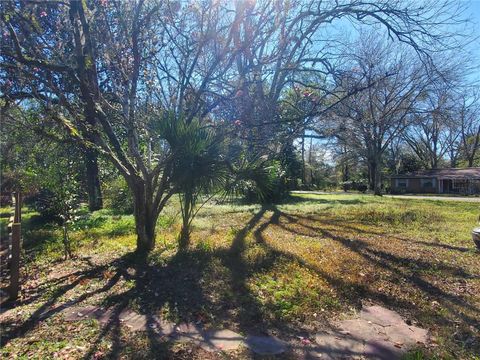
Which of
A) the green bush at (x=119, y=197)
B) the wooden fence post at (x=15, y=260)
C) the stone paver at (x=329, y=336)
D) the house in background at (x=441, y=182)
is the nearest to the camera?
the stone paver at (x=329, y=336)

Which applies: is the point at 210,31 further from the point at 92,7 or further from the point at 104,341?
the point at 104,341

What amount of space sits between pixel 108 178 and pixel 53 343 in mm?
13140

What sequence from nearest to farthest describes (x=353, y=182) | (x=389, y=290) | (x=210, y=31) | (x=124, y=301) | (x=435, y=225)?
1. (x=124, y=301)
2. (x=389, y=290)
3. (x=210, y=31)
4. (x=435, y=225)
5. (x=353, y=182)

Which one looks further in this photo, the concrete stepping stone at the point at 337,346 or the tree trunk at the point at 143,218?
the tree trunk at the point at 143,218

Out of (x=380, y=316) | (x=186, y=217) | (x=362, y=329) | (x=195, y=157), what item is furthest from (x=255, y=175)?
(x=362, y=329)

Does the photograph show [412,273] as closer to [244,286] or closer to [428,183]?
[244,286]

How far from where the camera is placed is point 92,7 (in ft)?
20.9

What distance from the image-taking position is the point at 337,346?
11.0ft

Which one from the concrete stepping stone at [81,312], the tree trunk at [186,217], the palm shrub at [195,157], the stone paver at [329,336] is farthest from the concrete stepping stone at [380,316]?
the tree trunk at [186,217]

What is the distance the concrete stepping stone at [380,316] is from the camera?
3.90 m

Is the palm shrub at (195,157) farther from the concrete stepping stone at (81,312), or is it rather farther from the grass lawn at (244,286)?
the concrete stepping stone at (81,312)

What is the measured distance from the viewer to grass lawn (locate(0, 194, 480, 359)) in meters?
3.47

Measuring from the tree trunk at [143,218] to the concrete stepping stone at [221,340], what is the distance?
315 cm

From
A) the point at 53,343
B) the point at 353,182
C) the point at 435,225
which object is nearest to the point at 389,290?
the point at 53,343
